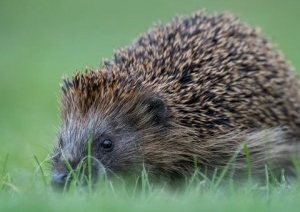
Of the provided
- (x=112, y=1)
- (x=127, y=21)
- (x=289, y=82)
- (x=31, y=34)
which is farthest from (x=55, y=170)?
(x=112, y=1)

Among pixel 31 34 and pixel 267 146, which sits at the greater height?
pixel 31 34

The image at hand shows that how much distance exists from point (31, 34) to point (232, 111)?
1666 cm

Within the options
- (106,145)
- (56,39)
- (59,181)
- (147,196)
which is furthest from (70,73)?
(147,196)

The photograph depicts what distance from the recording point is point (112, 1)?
97.5 ft

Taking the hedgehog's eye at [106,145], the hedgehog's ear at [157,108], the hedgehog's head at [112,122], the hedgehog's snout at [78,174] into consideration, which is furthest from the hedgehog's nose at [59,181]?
the hedgehog's ear at [157,108]

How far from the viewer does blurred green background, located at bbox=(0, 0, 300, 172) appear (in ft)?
41.1

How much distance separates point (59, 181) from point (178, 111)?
1.51m

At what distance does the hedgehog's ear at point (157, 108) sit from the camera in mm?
8422

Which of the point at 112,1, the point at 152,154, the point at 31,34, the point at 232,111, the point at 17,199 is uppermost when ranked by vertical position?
the point at 112,1

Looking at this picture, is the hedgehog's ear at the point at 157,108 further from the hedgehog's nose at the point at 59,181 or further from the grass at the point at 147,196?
the hedgehog's nose at the point at 59,181

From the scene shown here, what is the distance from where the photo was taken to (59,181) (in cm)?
756

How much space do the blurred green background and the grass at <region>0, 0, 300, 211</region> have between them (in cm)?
2

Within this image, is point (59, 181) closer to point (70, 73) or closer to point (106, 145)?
point (106, 145)

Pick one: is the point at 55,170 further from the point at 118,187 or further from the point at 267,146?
the point at 267,146
